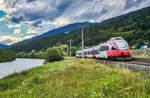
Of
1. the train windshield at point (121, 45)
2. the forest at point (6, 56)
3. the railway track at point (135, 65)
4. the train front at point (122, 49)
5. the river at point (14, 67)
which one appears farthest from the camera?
the forest at point (6, 56)

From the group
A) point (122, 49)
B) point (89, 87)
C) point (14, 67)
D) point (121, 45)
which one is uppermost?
point (121, 45)

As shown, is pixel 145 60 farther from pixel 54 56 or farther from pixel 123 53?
pixel 54 56

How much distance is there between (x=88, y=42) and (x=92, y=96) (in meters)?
133

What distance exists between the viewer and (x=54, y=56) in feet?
155

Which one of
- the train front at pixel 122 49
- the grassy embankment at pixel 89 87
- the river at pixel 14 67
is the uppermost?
the train front at pixel 122 49

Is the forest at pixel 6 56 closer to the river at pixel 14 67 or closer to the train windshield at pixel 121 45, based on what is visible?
the river at pixel 14 67

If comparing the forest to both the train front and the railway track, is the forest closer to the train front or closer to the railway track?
Result: the train front

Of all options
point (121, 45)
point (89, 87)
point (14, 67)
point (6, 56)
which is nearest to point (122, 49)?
point (121, 45)

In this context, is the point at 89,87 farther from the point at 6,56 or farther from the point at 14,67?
the point at 6,56

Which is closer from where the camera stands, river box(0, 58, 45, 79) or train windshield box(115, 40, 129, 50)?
train windshield box(115, 40, 129, 50)

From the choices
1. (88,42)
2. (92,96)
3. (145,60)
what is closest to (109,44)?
(145,60)

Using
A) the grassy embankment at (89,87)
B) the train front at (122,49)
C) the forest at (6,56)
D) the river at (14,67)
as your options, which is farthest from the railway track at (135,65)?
the forest at (6,56)

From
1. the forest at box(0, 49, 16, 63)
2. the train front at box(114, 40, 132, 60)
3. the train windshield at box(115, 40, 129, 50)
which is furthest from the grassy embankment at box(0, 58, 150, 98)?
the forest at box(0, 49, 16, 63)

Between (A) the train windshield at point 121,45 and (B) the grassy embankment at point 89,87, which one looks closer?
(B) the grassy embankment at point 89,87
